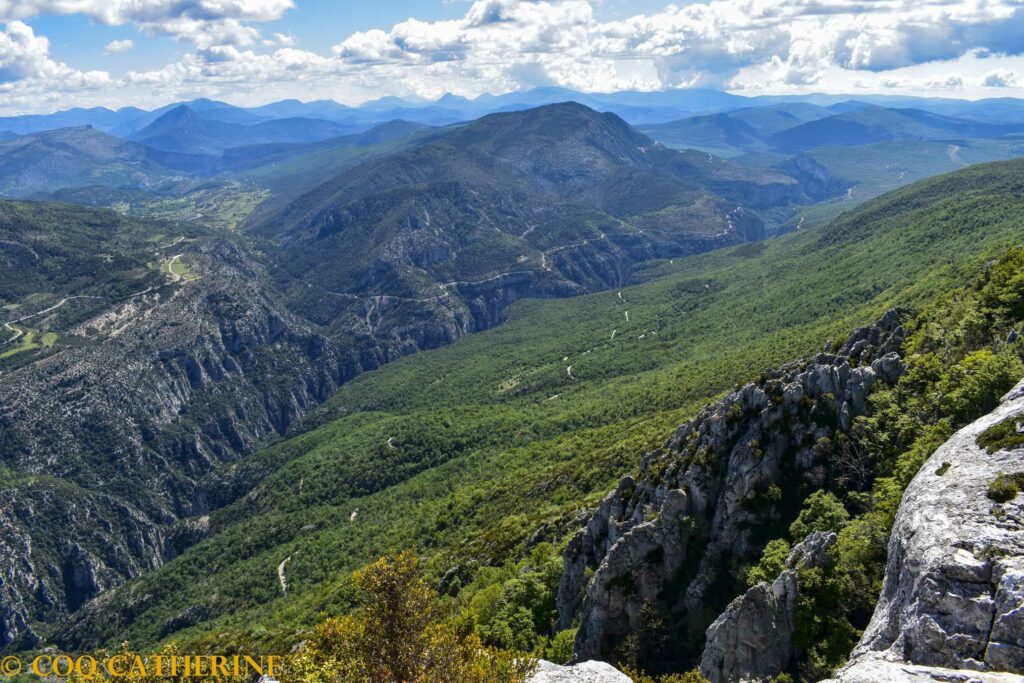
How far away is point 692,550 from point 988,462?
23.6 meters

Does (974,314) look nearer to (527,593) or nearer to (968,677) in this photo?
(968,677)

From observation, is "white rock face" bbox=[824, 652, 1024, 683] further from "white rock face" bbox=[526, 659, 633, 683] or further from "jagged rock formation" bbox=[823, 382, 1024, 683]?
"white rock face" bbox=[526, 659, 633, 683]

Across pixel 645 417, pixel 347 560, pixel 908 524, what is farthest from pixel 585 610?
pixel 347 560

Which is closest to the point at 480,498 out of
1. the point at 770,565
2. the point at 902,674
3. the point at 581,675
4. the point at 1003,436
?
the point at 770,565

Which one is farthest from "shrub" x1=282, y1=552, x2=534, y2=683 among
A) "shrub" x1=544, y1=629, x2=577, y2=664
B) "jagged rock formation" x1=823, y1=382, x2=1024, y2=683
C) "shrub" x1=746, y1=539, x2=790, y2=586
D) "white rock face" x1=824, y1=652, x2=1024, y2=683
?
"jagged rock formation" x1=823, y1=382, x2=1024, y2=683

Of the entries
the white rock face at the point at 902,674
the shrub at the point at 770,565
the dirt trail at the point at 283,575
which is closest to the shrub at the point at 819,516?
the shrub at the point at 770,565

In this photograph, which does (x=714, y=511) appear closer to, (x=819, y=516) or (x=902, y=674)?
(x=819, y=516)

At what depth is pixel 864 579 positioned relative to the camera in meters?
33.2

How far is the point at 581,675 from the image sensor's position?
34.7 m

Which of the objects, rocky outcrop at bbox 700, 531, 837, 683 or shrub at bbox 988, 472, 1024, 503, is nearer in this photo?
shrub at bbox 988, 472, 1024, 503

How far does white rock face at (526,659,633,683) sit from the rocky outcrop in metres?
6.25

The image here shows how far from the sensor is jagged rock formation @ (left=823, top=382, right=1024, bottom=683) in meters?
21.6

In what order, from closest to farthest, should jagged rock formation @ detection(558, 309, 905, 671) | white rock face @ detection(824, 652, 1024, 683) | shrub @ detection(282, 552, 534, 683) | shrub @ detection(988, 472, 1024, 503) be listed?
white rock face @ detection(824, 652, 1024, 683)
shrub @ detection(988, 472, 1024, 503)
shrub @ detection(282, 552, 534, 683)
jagged rock formation @ detection(558, 309, 905, 671)

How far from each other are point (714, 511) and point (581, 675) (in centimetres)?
1924
